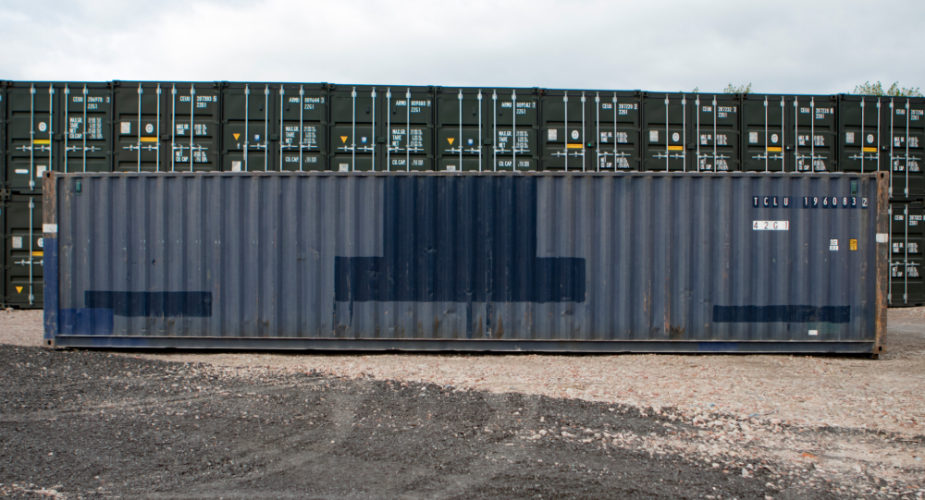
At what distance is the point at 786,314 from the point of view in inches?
384

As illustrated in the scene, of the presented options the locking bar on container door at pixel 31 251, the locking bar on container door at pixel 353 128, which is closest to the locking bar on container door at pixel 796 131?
the locking bar on container door at pixel 353 128

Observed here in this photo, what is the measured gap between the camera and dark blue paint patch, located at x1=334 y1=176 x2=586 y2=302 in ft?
32.4

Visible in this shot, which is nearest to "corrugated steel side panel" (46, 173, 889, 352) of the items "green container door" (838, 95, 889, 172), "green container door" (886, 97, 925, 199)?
"green container door" (838, 95, 889, 172)

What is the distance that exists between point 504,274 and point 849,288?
17.7 feet

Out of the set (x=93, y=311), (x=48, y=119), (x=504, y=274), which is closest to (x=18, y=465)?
(x=93, y=311)

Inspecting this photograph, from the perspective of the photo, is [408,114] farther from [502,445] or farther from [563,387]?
[502,445]

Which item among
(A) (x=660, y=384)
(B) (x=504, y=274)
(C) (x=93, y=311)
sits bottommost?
(A) (x=660, y=384)

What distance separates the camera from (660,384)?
25.8 feet

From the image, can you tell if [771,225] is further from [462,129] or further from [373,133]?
[373,133]

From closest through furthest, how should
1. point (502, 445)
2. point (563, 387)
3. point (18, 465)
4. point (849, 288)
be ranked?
point (18, 465) < point (502, 445) < point (563, 387) < point (849, 288)

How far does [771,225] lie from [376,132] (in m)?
8.03

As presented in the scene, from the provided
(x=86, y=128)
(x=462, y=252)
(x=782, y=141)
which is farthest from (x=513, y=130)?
(x=86, y=128)

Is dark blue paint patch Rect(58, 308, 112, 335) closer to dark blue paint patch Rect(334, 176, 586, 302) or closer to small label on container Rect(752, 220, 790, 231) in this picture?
dark blue paint patch Rect(334, 176, 586, 302)

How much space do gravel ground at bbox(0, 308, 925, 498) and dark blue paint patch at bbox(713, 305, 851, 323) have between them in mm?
684
